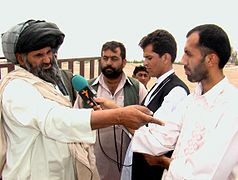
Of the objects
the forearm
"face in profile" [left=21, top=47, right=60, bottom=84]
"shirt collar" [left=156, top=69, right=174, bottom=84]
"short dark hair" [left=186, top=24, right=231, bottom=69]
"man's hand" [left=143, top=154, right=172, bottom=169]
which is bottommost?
"man's hand" [left=143, top=154, right=172, bottom=169]

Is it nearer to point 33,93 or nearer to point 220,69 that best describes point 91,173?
point 33,93

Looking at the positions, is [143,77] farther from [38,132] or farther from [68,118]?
[68,118]

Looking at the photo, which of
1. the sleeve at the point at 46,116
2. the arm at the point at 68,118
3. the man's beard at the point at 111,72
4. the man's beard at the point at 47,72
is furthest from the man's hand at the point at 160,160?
the man's beard at the point at 111,72

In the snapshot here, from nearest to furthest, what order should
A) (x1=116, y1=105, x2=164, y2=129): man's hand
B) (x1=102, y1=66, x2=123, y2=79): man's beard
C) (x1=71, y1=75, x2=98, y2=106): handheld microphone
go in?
(x1=116, y1=105, x2=164, y2=129): man's hand → (x1=71, y1=75, x2=98, y2=106): handheld microphone → (x1=102, y1=66, x2=123, y2=79): man's beard

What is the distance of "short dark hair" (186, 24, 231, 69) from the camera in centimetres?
158

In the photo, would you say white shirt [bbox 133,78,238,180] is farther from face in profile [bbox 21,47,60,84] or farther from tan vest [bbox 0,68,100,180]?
face in profile [bbox 21,47,60,84]

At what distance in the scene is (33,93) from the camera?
4.66 ft

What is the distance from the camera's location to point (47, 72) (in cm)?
170

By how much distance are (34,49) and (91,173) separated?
679 millimetres

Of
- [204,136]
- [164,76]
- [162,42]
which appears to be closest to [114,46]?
[162,42]

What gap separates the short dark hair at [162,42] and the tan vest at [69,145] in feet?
2.81

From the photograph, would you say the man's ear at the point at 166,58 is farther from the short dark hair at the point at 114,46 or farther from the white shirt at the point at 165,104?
the short dark hair at the point at 114,46

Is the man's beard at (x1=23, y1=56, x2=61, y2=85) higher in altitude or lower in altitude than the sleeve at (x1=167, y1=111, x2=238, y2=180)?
higher

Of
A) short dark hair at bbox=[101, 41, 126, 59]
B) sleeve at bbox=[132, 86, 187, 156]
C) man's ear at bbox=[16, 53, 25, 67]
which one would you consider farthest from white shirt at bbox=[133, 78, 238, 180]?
short dark hair at bbox=[101, 41, 126, 59]
